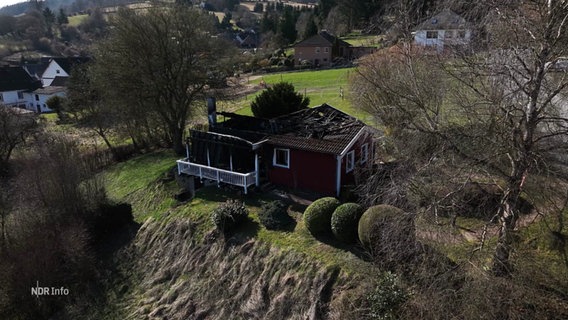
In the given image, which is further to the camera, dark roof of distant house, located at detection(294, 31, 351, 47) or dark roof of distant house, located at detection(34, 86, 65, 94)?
dark roof of distant house, located at detection(294, 31, 351, 47)

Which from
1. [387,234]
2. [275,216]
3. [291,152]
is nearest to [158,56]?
[291,152]

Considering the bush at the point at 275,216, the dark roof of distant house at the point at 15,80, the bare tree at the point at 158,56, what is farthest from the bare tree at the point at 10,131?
the dark roof of distant house at the point at 15,80

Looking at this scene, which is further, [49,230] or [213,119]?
[213,119]

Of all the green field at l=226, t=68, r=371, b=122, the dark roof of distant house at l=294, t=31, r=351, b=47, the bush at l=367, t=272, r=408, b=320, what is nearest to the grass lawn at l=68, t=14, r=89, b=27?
the dark roof of distant house at l=294, t=31, r=351, b=47

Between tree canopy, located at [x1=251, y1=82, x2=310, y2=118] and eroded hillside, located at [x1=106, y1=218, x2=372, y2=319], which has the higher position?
tree canopy, located at [x1=251, y1=82, x2=310, y2=118]

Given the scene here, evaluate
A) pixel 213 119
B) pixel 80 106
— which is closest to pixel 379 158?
pixel 213 119

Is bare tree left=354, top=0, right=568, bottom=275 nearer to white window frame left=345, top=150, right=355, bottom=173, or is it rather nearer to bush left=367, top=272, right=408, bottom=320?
bush left=367, top=272, right=408, bottom=320

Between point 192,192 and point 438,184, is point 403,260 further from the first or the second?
point 192,192

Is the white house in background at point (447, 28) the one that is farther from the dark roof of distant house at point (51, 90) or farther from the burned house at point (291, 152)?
the dark roof of distant house at point (51, 90)
